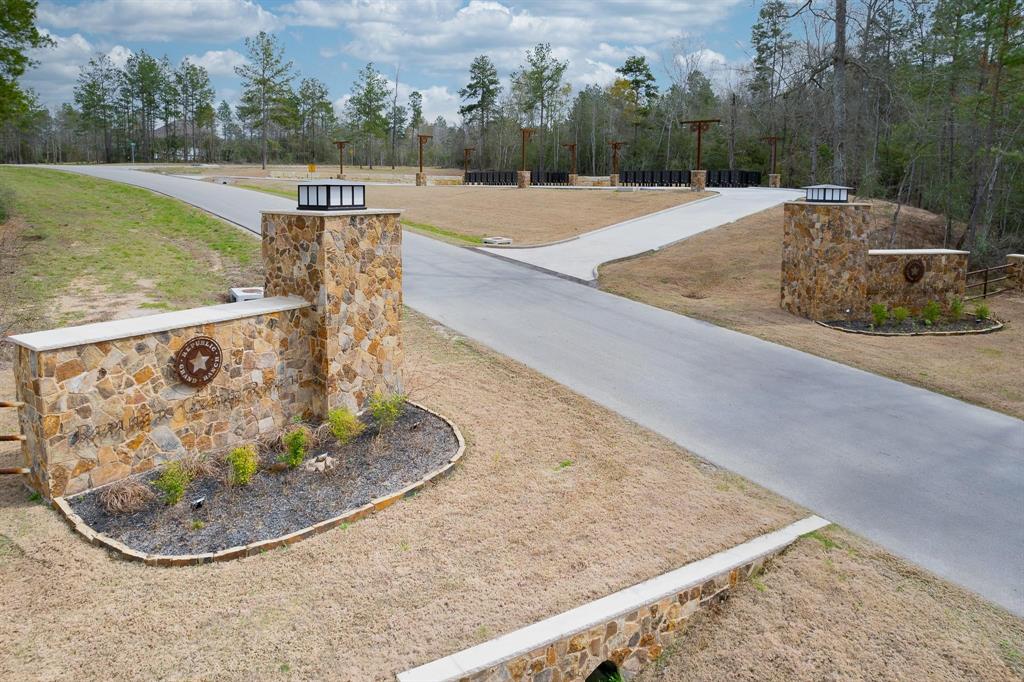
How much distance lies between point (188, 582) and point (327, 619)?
114 centimetres

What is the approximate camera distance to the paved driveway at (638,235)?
17734 mm

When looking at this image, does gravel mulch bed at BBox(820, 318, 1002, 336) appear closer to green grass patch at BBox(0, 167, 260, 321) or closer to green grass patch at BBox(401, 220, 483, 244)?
green grass patch at BBox(401, 220, 483, 244)

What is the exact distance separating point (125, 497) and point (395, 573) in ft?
8.14

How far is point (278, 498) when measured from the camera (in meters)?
6.14

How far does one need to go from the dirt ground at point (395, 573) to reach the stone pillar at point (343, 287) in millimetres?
1601

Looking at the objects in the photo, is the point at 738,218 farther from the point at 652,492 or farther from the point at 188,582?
the point at 188,582

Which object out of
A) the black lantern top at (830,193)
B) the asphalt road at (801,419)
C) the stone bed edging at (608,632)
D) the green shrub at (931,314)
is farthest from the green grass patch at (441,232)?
the stone bed edging at (608,632)

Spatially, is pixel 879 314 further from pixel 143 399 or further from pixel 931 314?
pixel 143 399

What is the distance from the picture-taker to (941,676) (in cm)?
432

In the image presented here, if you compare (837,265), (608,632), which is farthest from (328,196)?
(837,265)

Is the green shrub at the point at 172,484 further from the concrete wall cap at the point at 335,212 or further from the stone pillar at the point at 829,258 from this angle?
the stone pillar at the point at 829,258

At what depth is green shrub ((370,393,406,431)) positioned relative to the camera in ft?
23.9

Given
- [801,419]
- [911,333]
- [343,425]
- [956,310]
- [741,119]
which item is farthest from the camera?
[741,119]

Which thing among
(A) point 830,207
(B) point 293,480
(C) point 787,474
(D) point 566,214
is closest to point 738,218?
(D) point 566,214
